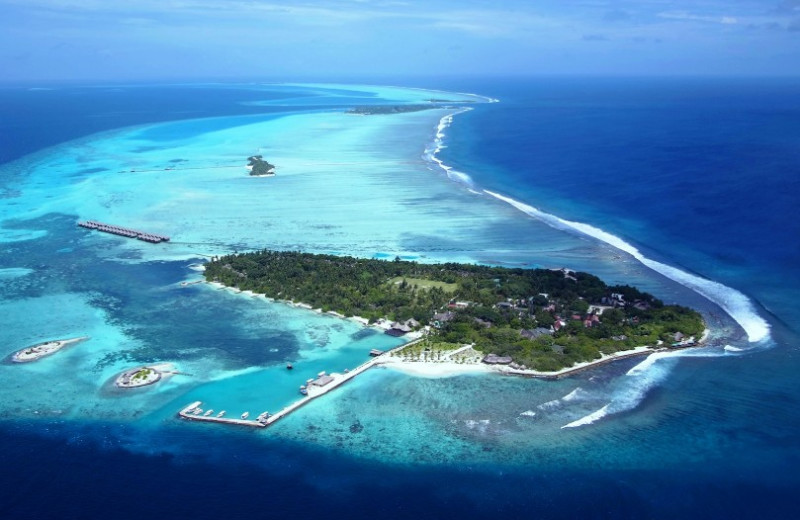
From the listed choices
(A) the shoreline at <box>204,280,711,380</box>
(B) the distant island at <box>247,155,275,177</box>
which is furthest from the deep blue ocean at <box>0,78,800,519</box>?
(B) the distant island at <box>247,155,275,177</box>

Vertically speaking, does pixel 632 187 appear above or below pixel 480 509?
above

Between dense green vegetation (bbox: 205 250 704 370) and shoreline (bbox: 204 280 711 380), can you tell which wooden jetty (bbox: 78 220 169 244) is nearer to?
dense green vegetation (bbox: 205 250 704 370)

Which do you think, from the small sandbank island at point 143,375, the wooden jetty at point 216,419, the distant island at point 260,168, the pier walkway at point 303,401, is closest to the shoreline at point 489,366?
the pier walkway at point 303,401

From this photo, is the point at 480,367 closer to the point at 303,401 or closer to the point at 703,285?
the point at 303,401

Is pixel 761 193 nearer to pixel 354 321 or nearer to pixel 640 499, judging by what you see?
pixel 354 321

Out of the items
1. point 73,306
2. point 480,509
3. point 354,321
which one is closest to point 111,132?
point 73,306

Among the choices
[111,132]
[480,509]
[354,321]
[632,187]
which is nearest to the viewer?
[480,509]
